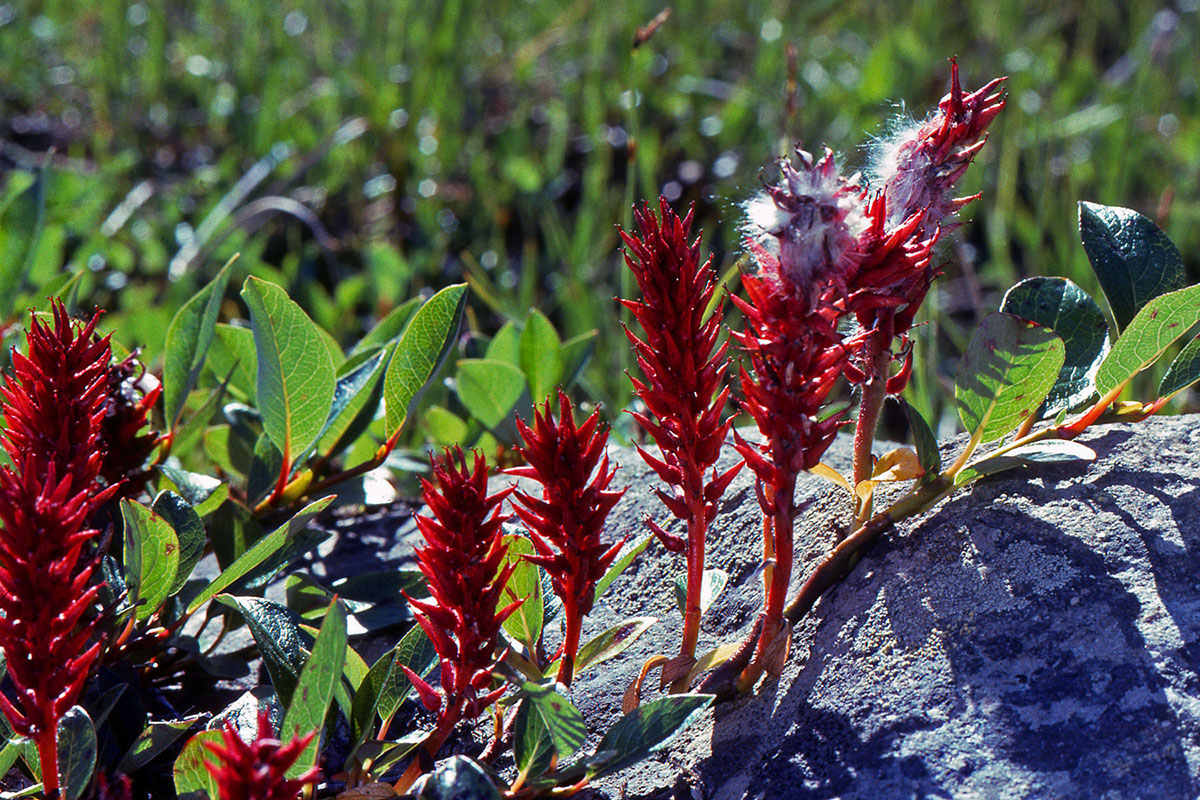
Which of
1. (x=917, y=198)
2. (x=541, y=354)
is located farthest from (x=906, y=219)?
(x=541, y=354)

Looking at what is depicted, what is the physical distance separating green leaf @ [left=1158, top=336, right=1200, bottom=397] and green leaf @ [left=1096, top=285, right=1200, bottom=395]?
0.06m

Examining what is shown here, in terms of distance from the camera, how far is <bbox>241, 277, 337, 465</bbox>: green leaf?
55.0 inches

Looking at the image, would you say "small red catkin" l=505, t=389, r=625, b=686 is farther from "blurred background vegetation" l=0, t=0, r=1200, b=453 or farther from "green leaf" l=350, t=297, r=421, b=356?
"blurred background vegetation" l=0, t=0, r=1200, b=453

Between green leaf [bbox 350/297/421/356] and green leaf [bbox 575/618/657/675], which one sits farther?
green leaf [bbox 350/297/421/356]

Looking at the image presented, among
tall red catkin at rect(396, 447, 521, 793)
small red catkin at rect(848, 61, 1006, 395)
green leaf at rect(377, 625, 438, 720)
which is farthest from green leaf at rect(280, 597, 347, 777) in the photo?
small red catkin at rect(848, 61, 1006, 395)

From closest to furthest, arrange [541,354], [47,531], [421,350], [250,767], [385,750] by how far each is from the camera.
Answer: [250,767], [47,531], [385,750], [421,350], [541,354]

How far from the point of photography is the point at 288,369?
1435 millimetres

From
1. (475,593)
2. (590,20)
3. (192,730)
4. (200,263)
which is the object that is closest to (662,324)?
(475,593)

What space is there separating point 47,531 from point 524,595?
1.49 ft

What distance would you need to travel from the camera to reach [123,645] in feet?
4.23

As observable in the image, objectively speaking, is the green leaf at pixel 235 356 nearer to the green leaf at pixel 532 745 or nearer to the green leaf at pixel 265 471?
the green leaf at pixel 265 471

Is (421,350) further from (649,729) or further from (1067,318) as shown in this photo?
(1067,318)

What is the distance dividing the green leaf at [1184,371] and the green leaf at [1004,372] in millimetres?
192

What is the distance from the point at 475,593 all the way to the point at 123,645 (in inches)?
21.0
